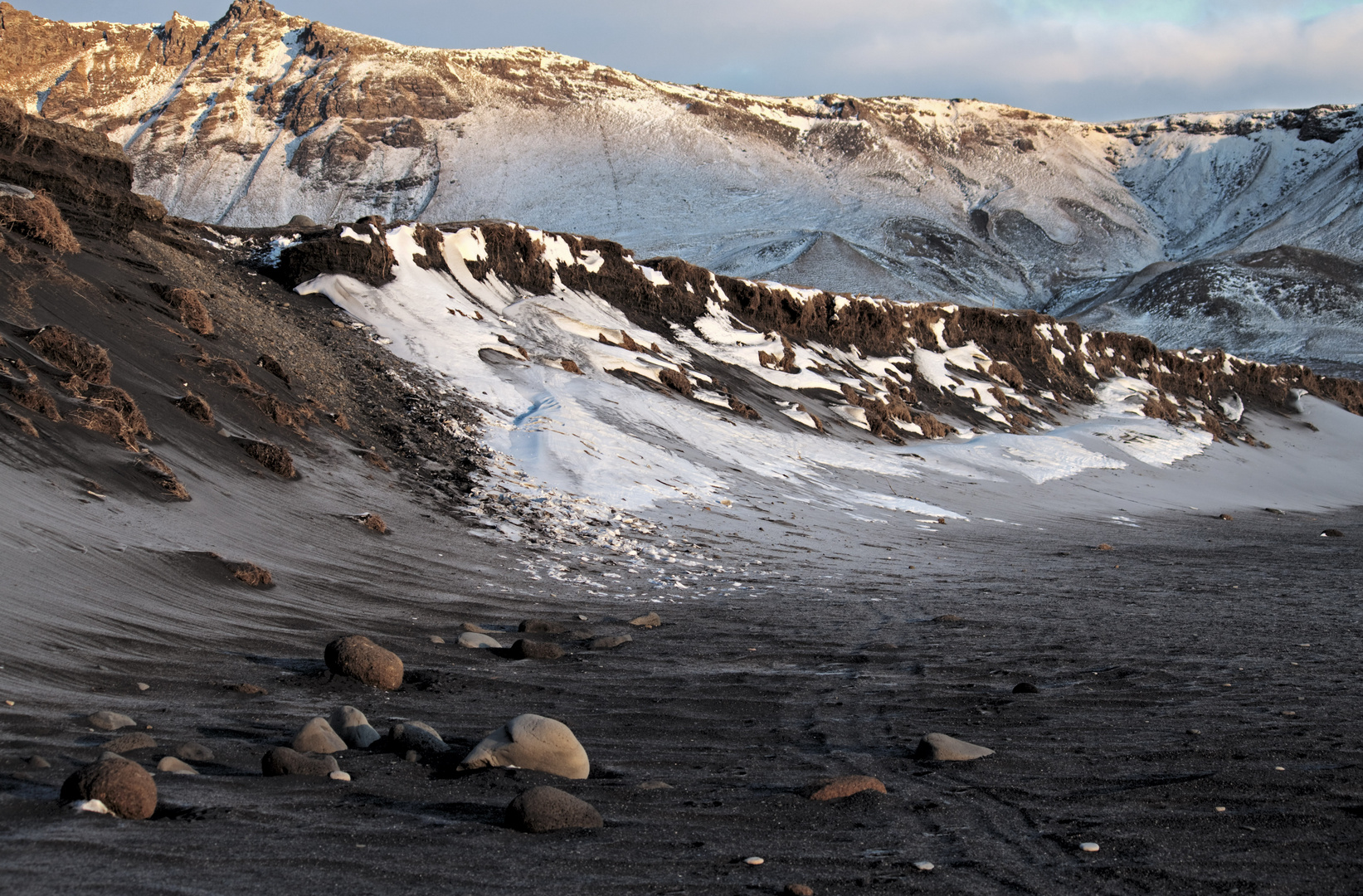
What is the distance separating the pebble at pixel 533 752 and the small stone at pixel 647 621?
12.5ft

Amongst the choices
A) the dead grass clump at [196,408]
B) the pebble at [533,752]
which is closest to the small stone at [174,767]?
the pebble at [533,752]

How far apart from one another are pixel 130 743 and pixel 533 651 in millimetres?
2968

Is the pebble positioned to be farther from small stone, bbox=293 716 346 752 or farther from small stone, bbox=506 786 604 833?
small stone, bbox=293 716 346 752

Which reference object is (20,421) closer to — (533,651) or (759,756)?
(533,651)

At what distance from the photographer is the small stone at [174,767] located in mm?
3842

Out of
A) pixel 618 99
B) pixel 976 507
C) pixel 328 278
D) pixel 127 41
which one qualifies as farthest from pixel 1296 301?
pixel 127 41

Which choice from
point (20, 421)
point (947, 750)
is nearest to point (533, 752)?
point (947, 750)

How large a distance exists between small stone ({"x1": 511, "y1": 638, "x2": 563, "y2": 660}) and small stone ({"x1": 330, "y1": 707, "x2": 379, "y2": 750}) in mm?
2030

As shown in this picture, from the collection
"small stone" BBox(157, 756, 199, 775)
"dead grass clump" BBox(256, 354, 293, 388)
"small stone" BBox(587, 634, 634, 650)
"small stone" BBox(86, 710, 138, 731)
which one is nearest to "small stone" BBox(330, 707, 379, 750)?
"small stone" BBox(157, 756, 199, 775)

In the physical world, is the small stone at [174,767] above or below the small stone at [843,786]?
below

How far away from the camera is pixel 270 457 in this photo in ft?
35.0

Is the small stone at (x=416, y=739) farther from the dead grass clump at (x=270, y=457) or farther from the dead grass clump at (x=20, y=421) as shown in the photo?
the dead grass clump at (x=270, y=457)

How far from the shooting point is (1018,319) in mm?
38188

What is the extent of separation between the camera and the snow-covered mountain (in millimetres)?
88438
